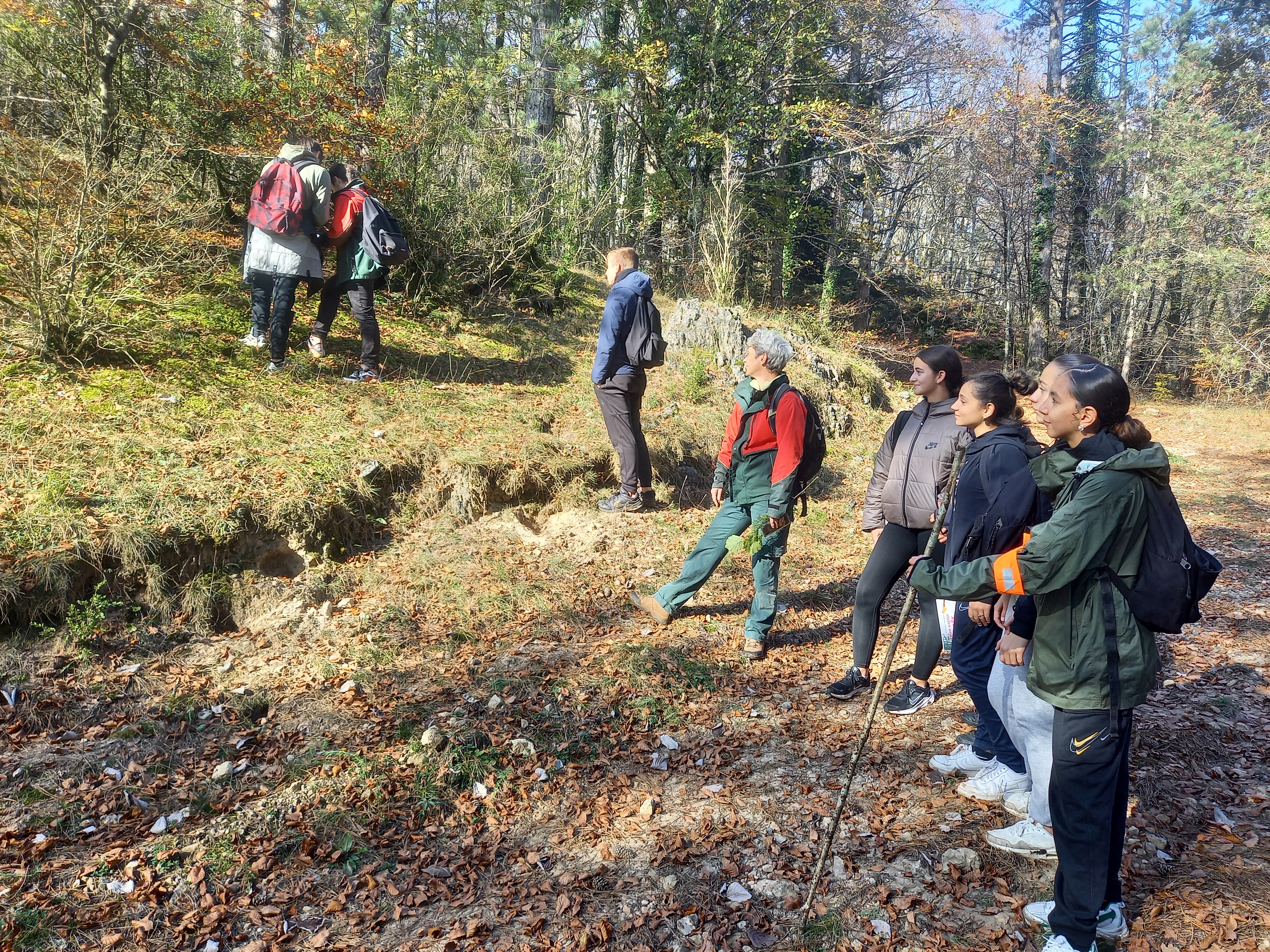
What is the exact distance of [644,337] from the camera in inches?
252

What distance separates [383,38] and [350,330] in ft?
25.3

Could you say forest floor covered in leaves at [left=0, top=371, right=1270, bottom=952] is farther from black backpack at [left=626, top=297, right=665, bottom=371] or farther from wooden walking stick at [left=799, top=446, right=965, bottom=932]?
black backpack at [left=626, top=297, right=665, bottom=371]

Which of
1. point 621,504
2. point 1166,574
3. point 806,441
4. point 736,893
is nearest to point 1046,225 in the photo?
point 621,504

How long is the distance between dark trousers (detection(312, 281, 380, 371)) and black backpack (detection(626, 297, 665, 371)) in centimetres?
245

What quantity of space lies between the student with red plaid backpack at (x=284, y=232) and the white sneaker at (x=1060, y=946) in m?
6.68

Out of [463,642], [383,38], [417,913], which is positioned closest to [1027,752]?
[417,913]

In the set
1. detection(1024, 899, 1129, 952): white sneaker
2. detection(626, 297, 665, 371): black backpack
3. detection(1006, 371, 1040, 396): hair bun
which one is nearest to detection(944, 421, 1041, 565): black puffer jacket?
detection(1006, 371, 1040, 396): hair bun

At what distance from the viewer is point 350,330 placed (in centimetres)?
791

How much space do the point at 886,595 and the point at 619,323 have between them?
10.5ft

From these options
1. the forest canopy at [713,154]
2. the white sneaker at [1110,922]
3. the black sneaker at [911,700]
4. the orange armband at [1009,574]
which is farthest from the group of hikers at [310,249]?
the white sneaker at [1110,922]

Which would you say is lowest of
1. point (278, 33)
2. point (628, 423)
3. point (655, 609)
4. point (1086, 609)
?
point (655, 609)

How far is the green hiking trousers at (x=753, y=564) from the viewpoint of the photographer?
5004 mm

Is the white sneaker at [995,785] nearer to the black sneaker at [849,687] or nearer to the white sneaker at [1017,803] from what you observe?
the white sneaker at [1017,803]

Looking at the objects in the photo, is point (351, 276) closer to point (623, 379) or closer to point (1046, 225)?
point (623, 379)
